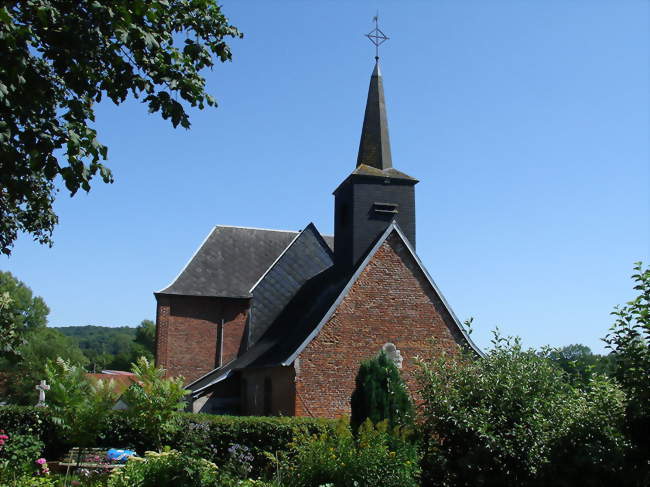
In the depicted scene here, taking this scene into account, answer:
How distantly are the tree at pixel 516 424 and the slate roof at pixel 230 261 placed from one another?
59.2 ft

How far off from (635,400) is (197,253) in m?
23.6

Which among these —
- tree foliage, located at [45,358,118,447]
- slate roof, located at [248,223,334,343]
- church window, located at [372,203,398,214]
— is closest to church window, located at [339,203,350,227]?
church window, located at [372,203,398,214]

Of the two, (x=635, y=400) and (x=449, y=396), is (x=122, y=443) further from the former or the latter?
(x=635, y=400)

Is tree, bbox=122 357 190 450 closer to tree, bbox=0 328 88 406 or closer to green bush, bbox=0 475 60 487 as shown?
green bush, bbox=0 475 60 487

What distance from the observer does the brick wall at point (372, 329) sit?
20.1 m

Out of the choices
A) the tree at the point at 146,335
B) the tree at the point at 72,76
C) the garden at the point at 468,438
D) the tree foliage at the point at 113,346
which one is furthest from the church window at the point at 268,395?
the tree at the point at 146,335

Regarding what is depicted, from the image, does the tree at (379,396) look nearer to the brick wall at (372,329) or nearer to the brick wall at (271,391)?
the brick wall at (271,391)

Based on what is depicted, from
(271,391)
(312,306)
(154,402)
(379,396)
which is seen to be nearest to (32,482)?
(154,402)

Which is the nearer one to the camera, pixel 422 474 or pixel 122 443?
pixel 422 474

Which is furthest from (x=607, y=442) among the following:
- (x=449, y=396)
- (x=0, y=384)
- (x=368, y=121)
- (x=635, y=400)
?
(x=0, y=384)

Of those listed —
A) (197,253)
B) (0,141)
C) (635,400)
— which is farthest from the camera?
(197,253)

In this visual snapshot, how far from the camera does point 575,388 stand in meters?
10.1

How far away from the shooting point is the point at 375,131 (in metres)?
25.4

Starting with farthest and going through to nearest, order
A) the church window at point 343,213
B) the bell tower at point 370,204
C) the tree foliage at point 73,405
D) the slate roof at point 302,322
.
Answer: the church window at point 343,213
the bell tower at point 370,204
the slate roof at point 302,322
the tree foliage at point 73,405
